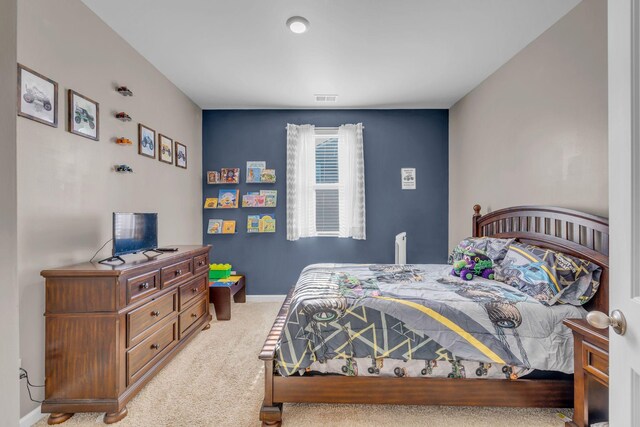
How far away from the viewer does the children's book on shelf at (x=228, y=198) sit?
4.17 meters

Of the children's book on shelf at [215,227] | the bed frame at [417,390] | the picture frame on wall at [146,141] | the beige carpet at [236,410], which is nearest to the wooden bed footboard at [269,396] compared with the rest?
the bed frame at [417,390]

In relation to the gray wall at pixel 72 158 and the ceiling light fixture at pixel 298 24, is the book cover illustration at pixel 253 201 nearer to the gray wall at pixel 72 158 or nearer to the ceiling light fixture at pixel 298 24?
the gray wall at pixel 72 158

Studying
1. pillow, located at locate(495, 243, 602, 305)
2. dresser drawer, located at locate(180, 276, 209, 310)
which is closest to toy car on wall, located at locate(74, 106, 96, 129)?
dresser drawer, located at locate(180, 276, 209, 310)

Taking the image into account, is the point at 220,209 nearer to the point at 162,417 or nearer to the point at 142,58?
the point at 142,58

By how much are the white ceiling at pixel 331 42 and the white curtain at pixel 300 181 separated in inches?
24.1

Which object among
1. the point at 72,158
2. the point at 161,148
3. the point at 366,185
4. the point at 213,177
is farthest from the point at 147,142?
the point at 366,185

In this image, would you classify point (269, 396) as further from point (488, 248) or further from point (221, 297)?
point (488, 248)

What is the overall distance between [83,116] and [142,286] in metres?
1.29

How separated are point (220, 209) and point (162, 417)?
9.00 feet

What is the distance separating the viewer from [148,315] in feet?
7.01

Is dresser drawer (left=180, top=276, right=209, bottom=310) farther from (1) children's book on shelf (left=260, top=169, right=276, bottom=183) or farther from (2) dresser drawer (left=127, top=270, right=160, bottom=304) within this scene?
(1) children's book on shelf (left=260, top=169, right=276, bottom=183)

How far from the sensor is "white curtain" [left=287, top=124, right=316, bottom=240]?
4.13 meters

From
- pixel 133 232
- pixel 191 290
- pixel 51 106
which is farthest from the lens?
pixel 191 290

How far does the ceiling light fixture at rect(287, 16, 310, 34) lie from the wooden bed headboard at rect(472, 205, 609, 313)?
2.39 meters
